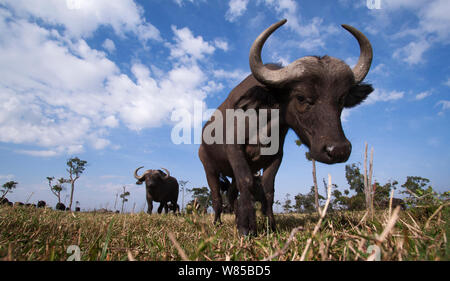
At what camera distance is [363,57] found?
322 centimetres

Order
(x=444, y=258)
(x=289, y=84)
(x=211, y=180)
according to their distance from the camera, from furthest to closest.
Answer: (x=211, y=180)
(x=289, y=84)
(x=444, y=258)

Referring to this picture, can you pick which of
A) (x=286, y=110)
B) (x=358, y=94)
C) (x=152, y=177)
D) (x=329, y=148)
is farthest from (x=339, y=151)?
(x=152, y=177)

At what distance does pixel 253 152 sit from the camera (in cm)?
331

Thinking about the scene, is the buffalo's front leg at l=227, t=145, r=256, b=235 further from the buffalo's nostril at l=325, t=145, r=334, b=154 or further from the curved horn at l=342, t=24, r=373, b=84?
the curved horn at l=342, t=24, r=373, b=84

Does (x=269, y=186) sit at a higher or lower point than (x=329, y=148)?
lower

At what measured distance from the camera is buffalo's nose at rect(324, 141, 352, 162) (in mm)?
2154

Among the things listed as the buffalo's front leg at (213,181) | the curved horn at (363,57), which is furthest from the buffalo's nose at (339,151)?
the buffalo's front leg at (213,181)

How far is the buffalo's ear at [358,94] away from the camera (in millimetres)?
3344

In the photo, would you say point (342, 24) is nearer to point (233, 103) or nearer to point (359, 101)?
point (359, 101)

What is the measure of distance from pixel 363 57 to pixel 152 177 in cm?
1295

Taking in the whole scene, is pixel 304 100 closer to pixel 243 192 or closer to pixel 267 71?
pixel 267 71

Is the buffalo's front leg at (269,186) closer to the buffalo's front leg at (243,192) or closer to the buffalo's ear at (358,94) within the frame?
the buffalo's front leg at (243,192)
